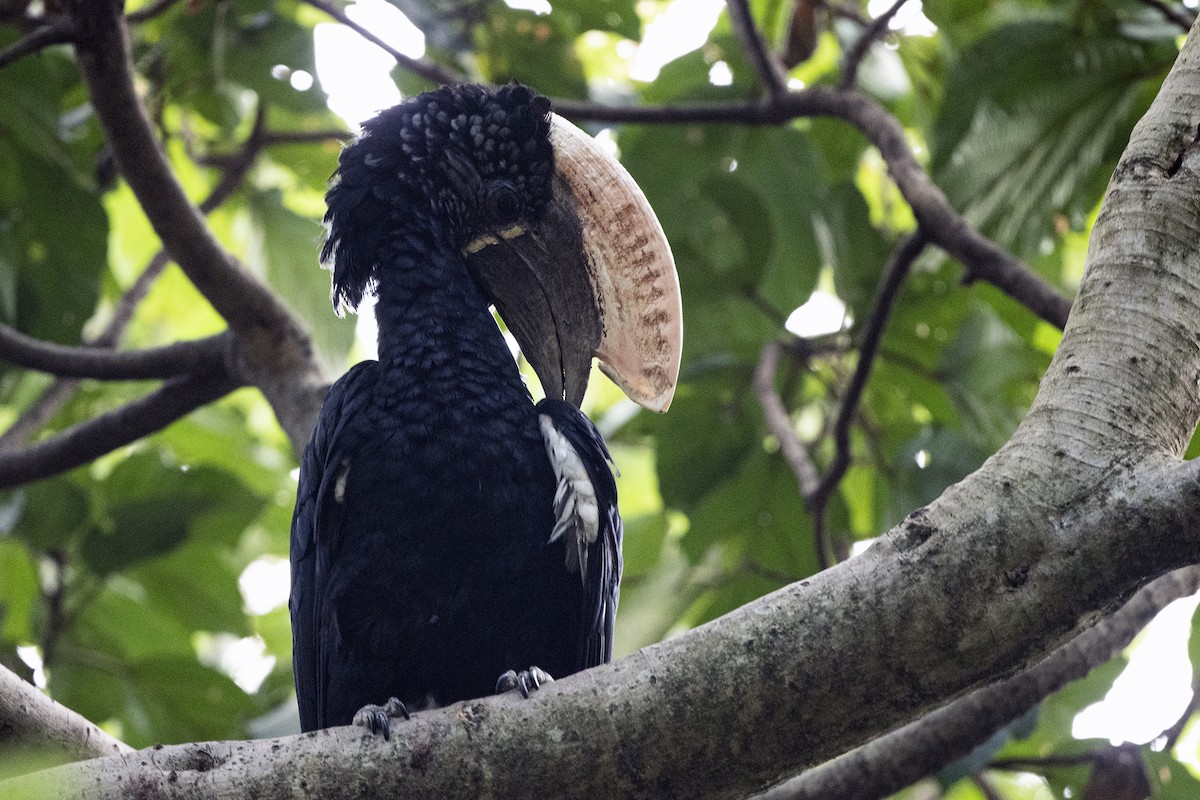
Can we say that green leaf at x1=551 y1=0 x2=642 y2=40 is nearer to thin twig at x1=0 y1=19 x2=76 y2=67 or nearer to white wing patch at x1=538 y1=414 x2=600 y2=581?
thin twig at x1=0 y1=19 x2=76 y2=67

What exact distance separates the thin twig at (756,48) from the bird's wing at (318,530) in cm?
188

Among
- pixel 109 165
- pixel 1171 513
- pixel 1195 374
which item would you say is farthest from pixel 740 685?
pixel 109 165

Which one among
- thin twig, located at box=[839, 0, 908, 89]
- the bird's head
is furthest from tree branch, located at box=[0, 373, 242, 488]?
thin twig, located at box=[839, 0, 908, 89]

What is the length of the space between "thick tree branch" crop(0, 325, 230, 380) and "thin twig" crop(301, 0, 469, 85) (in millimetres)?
1291

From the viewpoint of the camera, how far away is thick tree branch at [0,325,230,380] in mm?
4355

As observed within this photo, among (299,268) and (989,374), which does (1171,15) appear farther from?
(299,268)

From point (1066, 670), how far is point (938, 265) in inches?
76.8

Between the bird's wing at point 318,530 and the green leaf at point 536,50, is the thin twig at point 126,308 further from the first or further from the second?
the bird's wing at point 318,530

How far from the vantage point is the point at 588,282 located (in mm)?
4016

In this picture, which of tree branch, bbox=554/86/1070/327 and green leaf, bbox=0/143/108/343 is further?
green leaf, bbox=0/143/108/343

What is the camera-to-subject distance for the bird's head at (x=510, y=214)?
3942mm

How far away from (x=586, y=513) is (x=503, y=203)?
1.16 m

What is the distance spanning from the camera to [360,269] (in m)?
4.24

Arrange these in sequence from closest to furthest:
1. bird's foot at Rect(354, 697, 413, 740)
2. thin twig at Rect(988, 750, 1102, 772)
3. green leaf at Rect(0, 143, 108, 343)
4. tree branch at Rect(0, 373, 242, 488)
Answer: bird's foot at Rect(354, 697, 413, 740) < thin twig at Rect(988, 750, 1102, 772) < tree branch at Rect(0, 373, 242, 488) < green leaf at Rect(0, 143, 108, 343)
